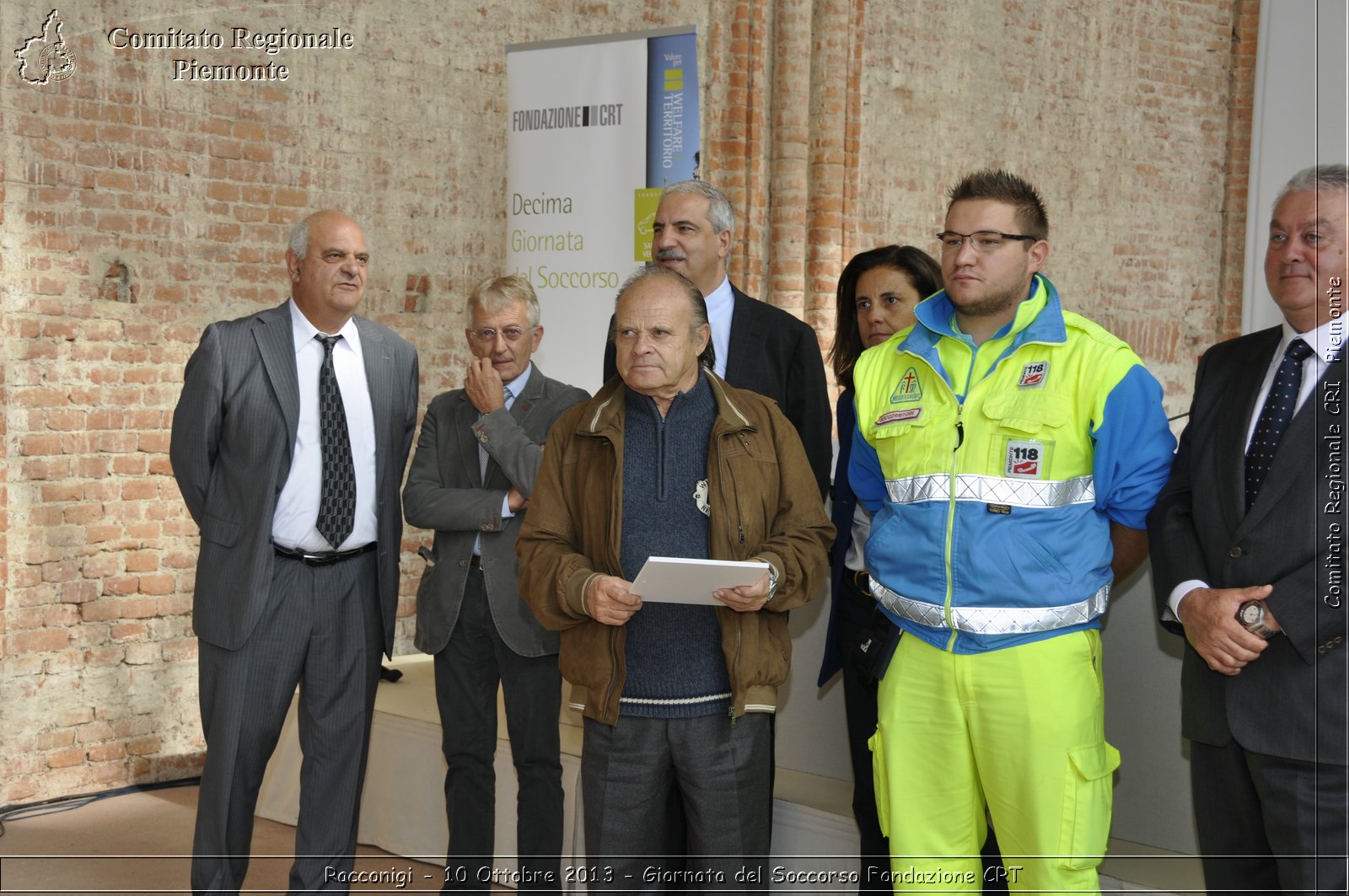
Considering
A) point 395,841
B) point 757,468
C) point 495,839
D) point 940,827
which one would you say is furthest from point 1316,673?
point 395,841

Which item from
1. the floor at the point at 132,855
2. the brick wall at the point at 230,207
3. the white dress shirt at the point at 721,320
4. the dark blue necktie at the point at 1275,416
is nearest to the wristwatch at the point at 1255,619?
the dark blue necktie at the point at 1275,416

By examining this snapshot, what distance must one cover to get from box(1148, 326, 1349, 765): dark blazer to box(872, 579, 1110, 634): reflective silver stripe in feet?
0.55

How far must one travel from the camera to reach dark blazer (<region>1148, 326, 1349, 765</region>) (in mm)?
2379

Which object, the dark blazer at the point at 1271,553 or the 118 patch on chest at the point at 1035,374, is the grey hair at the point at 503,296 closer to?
the 118 patch on chest at the point at 1035,374

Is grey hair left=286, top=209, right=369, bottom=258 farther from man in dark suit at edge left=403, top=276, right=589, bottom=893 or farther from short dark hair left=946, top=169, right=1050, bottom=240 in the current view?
short dark hair left=946, top=169, right=1050, bottom=240

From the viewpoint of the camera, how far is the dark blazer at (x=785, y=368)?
11.9ft

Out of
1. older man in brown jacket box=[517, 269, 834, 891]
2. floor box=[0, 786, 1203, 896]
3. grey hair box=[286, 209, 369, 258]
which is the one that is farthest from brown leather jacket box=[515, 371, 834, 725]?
floor box=[0, 786, 1203, 896]

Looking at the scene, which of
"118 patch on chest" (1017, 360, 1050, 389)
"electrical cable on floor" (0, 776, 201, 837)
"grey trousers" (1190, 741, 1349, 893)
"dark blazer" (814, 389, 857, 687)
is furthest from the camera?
"electrical cable on floor" (0, 776, 201, 837)

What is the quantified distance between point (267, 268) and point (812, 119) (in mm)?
3373

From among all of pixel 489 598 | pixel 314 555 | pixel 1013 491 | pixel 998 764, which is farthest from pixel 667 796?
pixel 314 555

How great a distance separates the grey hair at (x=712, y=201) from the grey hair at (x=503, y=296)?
505 millimetres

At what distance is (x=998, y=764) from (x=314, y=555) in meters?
1.98

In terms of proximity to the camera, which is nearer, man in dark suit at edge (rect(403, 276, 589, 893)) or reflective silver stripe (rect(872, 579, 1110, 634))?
reflective silver stripe (rect(872, 579, 1110, 634))

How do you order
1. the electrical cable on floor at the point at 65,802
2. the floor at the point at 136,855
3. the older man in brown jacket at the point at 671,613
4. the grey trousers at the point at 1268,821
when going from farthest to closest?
the electrical cable on floor at the point at 65,802 → the floor at the point at 136,855 → the older man in brown jacket at the point at 671,613 → the grey trousers at the point at 1268,821
